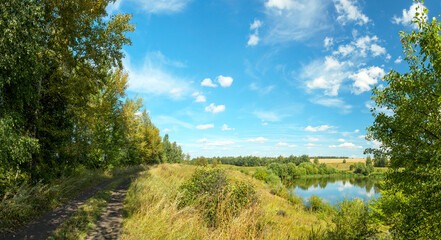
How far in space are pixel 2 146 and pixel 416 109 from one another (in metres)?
13.9

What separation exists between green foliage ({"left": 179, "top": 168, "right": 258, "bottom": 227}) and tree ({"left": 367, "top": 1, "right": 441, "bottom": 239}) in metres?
5.20

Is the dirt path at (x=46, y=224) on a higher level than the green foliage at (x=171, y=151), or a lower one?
lower

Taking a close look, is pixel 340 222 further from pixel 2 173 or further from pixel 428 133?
pixel 2 173

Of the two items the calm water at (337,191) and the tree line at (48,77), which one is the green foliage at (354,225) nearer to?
the calm water at (337,191)

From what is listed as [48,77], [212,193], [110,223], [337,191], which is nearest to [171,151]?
[337,191]

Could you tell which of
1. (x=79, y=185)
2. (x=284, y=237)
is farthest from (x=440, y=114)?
(x=79, y=185)

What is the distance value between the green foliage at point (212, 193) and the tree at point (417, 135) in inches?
205

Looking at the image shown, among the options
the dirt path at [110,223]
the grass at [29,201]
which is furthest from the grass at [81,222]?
the grass at [29,201]

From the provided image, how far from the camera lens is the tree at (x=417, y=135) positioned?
19.2 ft

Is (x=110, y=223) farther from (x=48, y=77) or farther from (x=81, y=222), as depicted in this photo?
(x=48, y=77)

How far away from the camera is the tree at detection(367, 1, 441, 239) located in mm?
5844

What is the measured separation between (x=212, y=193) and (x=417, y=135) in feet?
24.7

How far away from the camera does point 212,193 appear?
7.14 m

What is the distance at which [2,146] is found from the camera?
20.4ft
